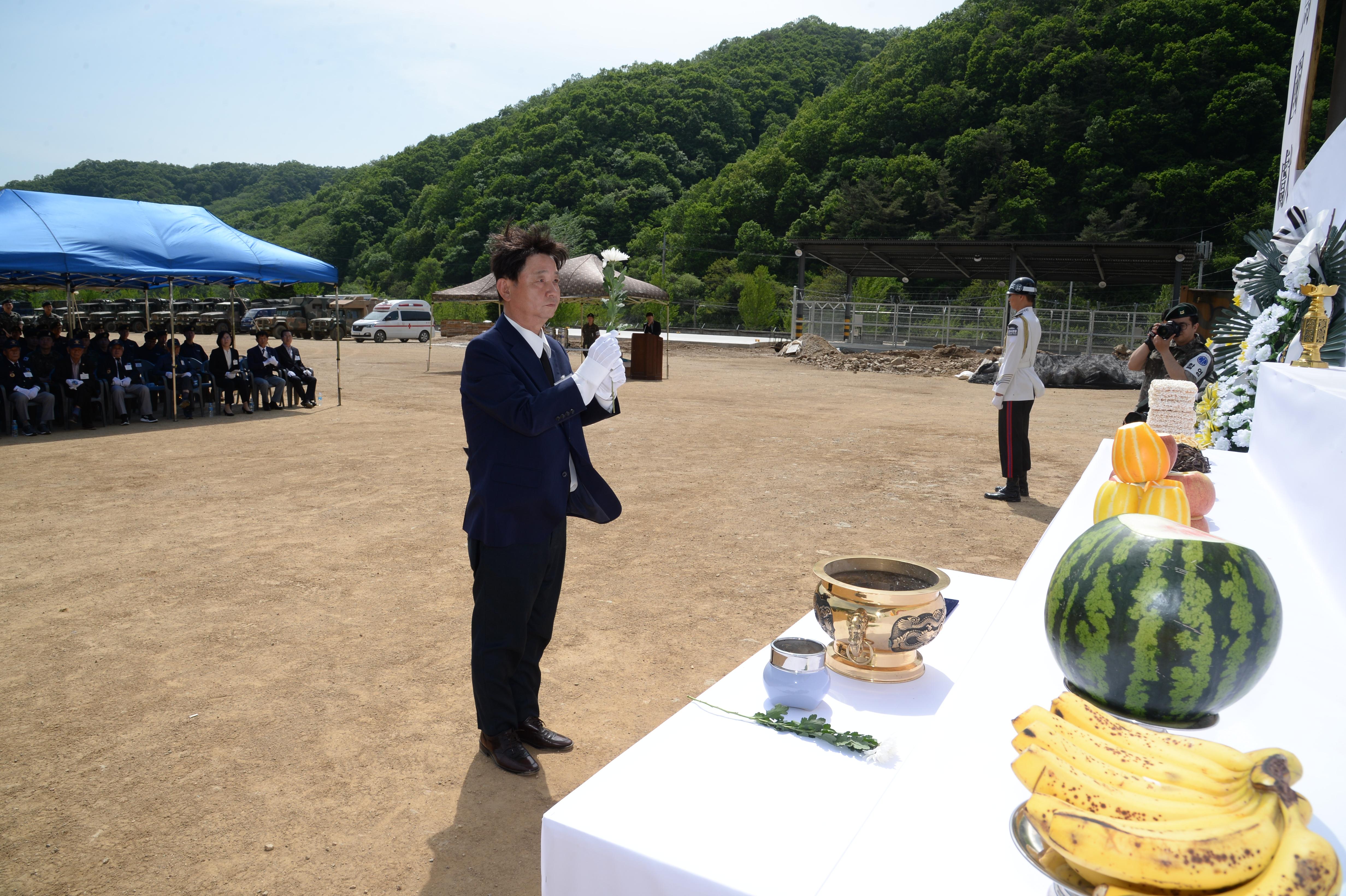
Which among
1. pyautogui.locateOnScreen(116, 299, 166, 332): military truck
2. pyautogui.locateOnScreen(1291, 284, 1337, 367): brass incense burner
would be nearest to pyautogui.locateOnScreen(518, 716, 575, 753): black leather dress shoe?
pyautogui.locateOnScreen(1291, 284, 1337, 367): brass incense burner

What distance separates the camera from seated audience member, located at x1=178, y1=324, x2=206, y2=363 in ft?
45.1

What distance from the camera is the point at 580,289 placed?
22016mm

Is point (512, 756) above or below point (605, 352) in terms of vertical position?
below

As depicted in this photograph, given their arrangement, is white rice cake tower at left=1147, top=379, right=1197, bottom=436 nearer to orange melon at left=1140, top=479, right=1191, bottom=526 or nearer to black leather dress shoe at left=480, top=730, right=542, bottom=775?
orange melon at left=1140, top=479, right=1191, bottom=526

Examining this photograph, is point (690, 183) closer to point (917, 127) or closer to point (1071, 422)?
point (917, 127)

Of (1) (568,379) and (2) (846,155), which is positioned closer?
(1) (568,379)

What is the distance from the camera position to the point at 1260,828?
721 mm

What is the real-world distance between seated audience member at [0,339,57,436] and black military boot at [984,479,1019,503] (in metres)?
12.9

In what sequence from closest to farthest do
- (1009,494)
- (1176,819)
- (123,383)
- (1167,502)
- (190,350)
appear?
(1176,819)
(1167,502)
(1009,494)
(123,383)
(190,350)

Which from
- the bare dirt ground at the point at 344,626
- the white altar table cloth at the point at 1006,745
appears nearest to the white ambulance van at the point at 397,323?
the bare dirt ground at the point at 344,626

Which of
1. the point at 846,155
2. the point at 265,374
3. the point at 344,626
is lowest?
the point at 344,626

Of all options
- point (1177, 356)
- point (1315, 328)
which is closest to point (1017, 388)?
point (1177, 356)

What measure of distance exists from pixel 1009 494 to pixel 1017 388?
1035 mm

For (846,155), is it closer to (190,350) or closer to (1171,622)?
(190,350)
